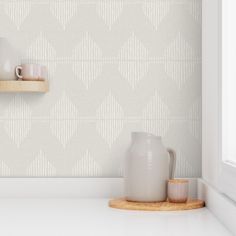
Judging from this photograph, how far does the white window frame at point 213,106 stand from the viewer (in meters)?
1.60

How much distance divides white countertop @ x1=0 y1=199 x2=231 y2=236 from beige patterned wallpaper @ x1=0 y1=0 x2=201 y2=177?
9.5 inches

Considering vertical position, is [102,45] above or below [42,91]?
above

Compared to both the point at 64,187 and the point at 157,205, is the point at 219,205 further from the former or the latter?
the point at 64,187

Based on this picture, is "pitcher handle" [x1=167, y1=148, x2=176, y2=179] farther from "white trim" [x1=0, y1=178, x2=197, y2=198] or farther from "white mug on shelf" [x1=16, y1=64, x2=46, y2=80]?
"white mug on shelf" [x1=16, y1=64, x2=46, y2=80]

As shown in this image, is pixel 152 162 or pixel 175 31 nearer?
pixel 152 162

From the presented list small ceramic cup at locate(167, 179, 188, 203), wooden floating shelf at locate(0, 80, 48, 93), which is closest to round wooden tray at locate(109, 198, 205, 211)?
small ceramic cup at locate(167, 179, 188, 203)

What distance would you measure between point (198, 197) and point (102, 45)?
0.68 m

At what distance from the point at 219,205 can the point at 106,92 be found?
0.72 meters

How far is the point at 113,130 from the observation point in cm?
209

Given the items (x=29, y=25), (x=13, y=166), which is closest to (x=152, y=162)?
(x=13, y=166)

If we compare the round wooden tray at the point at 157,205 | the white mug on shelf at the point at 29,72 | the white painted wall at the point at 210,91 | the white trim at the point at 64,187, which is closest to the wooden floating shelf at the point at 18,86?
the white mug on shelf at the point at 29,72

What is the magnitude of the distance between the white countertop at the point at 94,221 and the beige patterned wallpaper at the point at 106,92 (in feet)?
0.79

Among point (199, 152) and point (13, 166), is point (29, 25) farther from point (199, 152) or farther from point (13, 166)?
point (199, 152)

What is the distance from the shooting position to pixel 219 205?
5.09 ft
